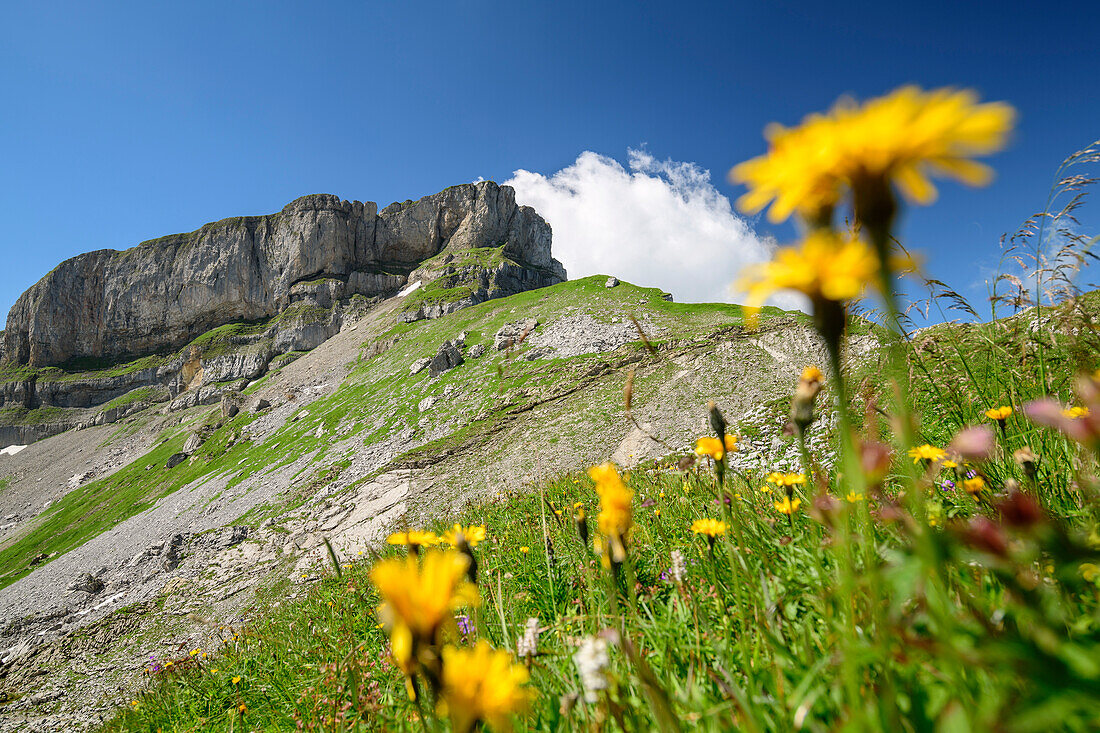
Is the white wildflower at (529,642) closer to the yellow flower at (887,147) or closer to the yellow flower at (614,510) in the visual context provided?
the yellow flower at (614,510)

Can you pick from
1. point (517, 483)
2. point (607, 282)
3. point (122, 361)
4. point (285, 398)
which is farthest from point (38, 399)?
point (517, 483)

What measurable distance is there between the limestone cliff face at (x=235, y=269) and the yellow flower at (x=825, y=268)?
93.7 m

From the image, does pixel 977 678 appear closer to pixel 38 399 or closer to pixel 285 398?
pixel 285 398

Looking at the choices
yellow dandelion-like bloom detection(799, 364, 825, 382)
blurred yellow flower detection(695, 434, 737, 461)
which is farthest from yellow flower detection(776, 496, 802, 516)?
yellow dandelion-like bloom detection(799, 364, 825, 382)

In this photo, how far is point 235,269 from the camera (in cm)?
9525

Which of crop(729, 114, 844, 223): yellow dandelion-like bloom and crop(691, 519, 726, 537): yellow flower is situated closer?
crop(729, 114, 844, 223): yellow dandelion-like bloom

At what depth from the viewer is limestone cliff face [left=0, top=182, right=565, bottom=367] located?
9381 cm

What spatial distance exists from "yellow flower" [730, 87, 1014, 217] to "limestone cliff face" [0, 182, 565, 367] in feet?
307

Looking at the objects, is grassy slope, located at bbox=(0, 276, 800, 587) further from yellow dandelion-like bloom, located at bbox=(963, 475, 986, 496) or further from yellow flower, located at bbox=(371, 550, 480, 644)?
yellow flower, located at bbox=(371, 550, 480, 644)

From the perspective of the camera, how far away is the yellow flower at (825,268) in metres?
0.80

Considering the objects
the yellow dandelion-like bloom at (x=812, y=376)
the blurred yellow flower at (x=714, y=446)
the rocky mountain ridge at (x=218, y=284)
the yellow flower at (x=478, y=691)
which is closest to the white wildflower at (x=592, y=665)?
the yellow flower at (x=478, y=691)

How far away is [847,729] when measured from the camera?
76 cm

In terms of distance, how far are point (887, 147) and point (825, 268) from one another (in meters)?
0.25

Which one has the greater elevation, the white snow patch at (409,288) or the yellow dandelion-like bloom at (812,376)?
the white snow patch at (409,288)
